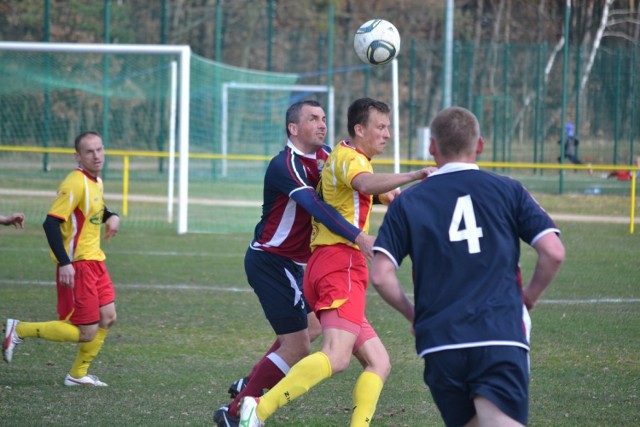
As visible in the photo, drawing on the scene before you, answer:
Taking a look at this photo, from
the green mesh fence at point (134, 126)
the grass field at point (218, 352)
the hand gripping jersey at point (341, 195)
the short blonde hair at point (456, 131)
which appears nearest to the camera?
the short blonde hair at point (456, 131)

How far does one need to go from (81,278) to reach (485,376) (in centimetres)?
391

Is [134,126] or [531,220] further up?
[134,126]

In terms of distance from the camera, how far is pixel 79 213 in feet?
23.3

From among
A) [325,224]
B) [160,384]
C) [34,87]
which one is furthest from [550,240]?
[34,87]

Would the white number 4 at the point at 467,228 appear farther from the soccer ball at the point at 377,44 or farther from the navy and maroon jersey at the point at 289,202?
the soccer ball at the point at 377,44

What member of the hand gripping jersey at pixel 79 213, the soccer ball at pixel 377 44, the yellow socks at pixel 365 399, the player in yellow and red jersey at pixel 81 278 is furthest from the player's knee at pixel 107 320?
the soccer ball at pixel 377 44

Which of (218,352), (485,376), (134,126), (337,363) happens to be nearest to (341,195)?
(337,363)

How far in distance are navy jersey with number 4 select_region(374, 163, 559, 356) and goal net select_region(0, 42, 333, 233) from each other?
46.6 feet

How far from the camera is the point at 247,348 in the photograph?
27.5 ft

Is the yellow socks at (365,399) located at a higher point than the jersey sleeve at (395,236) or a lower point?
lower

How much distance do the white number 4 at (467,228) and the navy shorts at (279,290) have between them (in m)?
2.22

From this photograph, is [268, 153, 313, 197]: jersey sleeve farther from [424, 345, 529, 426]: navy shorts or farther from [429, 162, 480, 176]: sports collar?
[424, 345, 529, 426]: navy shorts

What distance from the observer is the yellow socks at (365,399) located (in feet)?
17.6

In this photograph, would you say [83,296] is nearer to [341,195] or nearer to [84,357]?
[84,357]
